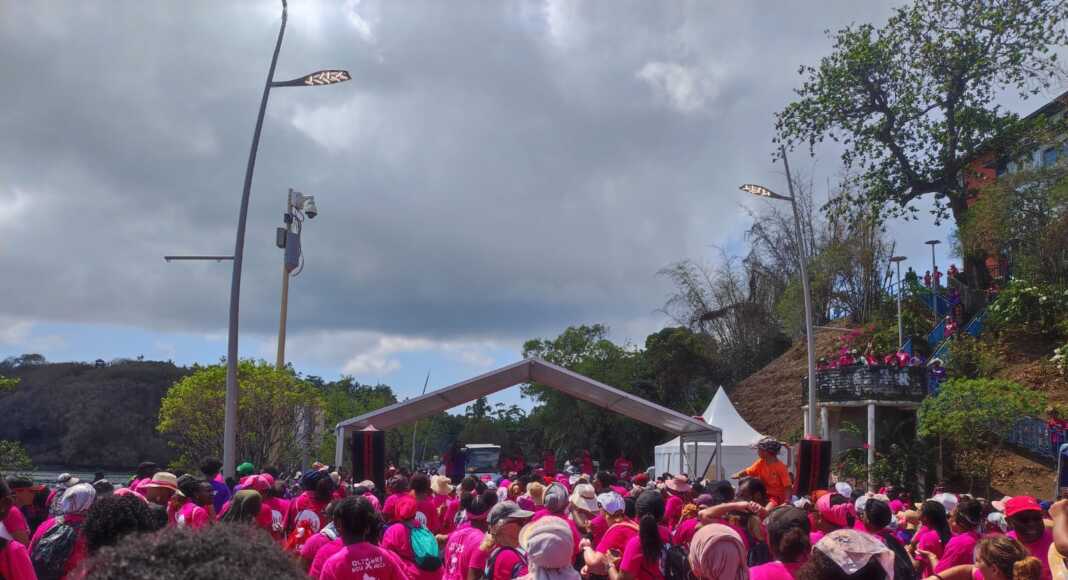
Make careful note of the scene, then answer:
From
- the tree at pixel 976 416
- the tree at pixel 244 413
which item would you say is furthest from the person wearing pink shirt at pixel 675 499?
the tree at pixel 976 416

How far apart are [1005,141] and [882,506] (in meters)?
31.0

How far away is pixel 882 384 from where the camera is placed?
87.6 feet

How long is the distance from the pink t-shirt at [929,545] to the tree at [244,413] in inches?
713

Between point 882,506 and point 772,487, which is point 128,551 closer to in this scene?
point 882,506

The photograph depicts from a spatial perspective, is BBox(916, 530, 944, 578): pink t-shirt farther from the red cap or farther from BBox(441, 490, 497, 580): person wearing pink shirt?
BBox(441, 490, 497, 580): person wearing pink shirt

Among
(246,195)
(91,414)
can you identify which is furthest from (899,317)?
(91,414)

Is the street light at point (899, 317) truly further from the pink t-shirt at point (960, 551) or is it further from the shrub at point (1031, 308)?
the pink t-shirt at point (960, 551)

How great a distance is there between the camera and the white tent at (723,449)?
82.4 ft

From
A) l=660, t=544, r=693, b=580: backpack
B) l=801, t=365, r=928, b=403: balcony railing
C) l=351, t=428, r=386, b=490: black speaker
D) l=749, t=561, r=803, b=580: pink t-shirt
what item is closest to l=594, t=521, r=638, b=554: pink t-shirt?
l=660, t=544, r=693, b=580: backpack

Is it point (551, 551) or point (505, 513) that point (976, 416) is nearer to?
point (505, 513)

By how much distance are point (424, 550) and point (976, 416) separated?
67.2 feet

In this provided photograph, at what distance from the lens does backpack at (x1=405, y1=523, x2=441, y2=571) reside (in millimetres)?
5980

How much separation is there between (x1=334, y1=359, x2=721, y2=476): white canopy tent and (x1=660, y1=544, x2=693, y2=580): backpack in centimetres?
1346

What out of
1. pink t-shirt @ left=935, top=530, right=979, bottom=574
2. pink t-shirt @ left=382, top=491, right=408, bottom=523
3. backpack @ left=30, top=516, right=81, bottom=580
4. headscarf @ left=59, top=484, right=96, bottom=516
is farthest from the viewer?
pink t-shirt @ left=382, top=491, right=408, bottom=523
